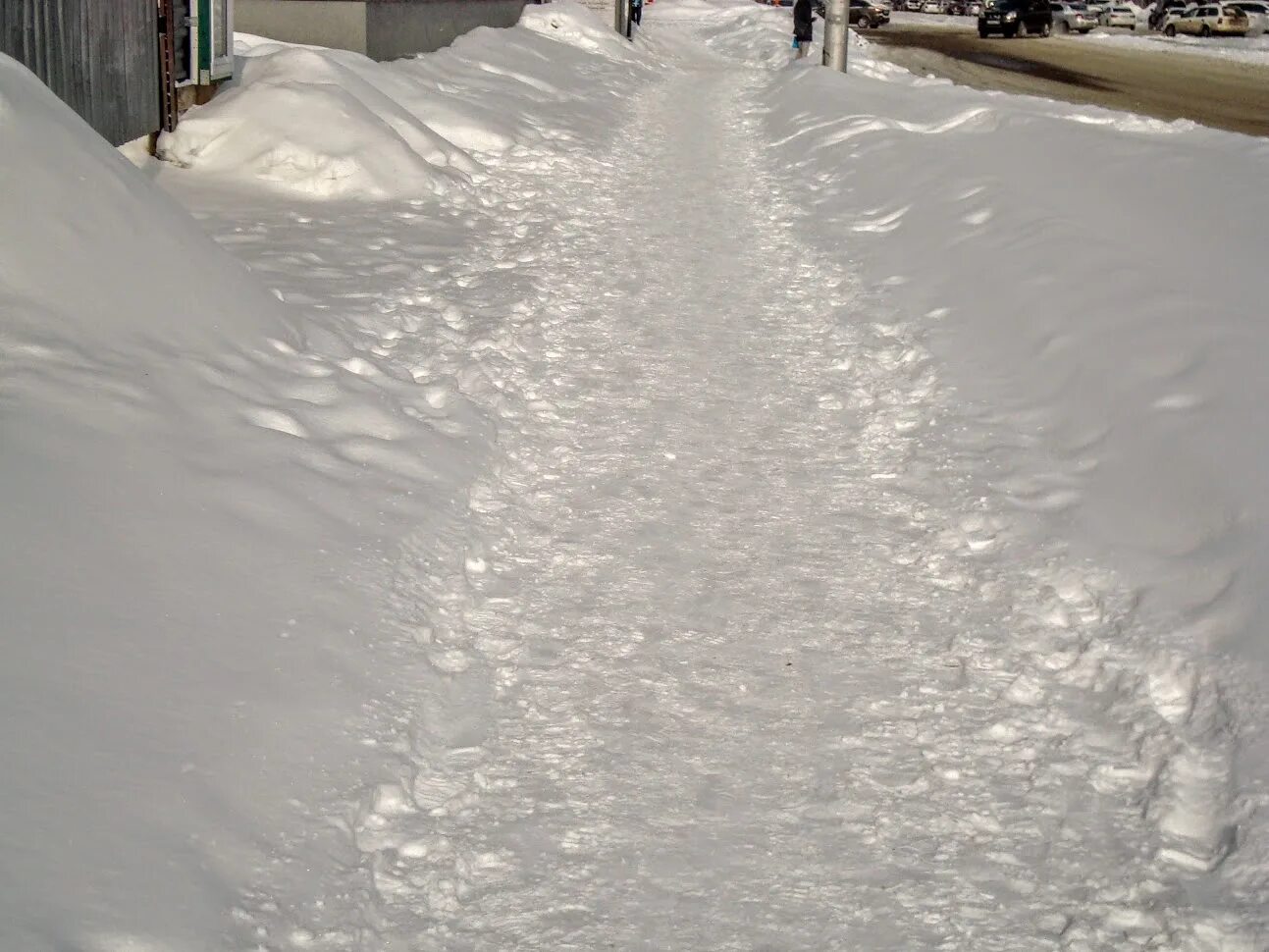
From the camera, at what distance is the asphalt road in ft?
80.1

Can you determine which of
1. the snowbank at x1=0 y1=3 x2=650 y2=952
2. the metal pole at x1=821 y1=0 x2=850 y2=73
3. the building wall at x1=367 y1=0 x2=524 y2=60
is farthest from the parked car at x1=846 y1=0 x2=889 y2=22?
the snowbank at x1=0 y1=3 x2=650 y2=952

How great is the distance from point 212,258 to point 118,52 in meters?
4.36

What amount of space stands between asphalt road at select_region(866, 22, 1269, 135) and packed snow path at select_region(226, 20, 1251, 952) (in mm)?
17271

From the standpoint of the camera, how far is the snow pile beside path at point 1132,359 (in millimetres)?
4145

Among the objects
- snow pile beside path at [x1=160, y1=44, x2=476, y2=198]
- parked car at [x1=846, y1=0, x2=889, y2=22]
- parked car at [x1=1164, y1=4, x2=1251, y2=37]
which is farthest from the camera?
parked car at [x1=1164, y1=4, x2=1251, y2=37]

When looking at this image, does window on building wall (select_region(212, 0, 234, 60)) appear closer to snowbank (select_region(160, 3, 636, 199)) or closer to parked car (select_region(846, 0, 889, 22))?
snowbank (select_region(160, 3, 636, 199))

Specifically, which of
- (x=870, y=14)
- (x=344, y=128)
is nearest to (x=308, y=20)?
(x=344, y=128)

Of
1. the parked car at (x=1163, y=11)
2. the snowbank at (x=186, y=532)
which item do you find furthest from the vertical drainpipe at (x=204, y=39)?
the parked car at (x=1163, y=11)

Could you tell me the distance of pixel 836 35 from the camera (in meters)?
21.8

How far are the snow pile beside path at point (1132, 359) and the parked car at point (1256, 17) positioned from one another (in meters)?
48.1

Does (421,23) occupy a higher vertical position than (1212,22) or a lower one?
lower

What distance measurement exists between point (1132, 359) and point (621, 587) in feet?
10.3

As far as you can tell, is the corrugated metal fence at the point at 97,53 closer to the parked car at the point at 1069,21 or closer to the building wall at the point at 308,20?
the building wall at the point at 308,20

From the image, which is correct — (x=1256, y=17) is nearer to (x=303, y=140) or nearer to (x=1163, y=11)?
(x=1163, y=11)
